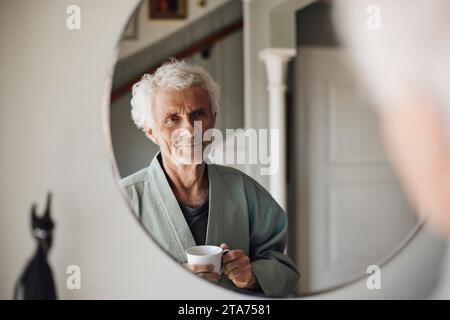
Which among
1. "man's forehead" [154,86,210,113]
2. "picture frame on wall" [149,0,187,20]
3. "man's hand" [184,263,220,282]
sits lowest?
"man's hand" [184,263,220,282]

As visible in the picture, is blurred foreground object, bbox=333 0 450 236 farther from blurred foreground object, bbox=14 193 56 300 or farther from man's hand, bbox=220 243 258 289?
blurred foreground object, bbox=14 193 56 300

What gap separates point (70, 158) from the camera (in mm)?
720

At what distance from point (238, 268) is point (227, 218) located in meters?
0.08

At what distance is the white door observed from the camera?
0.71 m

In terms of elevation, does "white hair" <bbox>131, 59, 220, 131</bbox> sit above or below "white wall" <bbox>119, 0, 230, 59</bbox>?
below

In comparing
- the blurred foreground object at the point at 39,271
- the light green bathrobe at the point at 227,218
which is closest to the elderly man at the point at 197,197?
the light green bathrobe at the point at 227,218

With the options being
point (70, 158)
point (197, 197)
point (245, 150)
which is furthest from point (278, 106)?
point (70, 158)

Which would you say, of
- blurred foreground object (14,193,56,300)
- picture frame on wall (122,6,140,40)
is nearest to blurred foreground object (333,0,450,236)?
picture frame on wall (122,6,140,40)

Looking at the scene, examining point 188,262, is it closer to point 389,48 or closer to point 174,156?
point 174,156

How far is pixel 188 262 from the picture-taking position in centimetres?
70

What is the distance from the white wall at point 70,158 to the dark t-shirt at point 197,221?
0.07 m

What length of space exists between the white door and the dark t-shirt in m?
0.16

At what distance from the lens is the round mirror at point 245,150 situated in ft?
2.25
